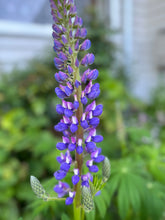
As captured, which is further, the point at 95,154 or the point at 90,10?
the point at 90,10

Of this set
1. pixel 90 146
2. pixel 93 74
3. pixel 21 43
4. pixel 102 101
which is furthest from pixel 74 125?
pixel 21 43

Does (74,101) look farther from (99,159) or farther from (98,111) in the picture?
(99,159)

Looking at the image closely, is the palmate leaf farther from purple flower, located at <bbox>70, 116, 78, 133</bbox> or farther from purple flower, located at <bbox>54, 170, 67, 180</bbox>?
purple flower, located at <bbox>70, 116, 78, 133</bbox>

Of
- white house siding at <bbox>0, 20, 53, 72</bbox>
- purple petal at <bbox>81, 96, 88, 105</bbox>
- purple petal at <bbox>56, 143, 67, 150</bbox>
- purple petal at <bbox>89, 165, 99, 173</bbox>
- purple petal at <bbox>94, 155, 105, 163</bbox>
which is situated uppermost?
white house siding at <bbox>0, 20, 53, 72</bbox>

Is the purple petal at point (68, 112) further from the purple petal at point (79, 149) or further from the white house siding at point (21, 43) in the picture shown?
the white house siding at point (21, 43)

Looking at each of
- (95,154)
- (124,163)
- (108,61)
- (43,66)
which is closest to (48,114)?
(43,66)

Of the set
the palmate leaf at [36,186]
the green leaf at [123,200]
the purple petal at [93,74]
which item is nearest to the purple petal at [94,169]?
the palmate leaf at [36,186]

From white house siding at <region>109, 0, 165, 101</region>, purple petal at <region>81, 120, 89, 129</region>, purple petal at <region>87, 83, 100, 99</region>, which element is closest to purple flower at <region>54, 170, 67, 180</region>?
purple petal at <region>81, 120, 89, 129</region>

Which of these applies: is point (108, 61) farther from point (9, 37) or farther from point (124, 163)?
point (124, 163)

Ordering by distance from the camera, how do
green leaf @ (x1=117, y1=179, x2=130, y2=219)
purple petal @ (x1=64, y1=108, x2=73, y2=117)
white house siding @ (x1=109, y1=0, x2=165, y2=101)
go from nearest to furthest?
purple petal @ (x1=64, y1=108, x2=73, y2=117), green leaf @ (x1=117, y1=179, x2=130, y2=219), white house siding @ (x1=109, y1=0, x2=165, y2=101)
